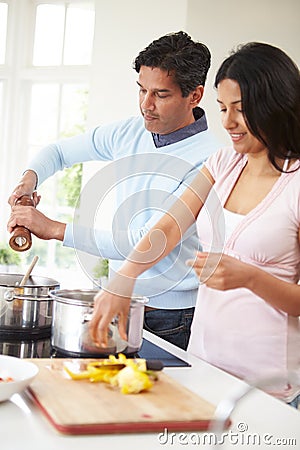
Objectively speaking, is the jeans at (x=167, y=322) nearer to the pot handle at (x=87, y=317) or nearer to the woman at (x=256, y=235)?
the woman at (x=256, y=235)

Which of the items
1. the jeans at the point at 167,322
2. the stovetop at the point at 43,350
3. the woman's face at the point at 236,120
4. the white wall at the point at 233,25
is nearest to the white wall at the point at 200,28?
the white wall at the point at 233,25

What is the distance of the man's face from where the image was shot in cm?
210

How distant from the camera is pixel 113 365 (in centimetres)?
140

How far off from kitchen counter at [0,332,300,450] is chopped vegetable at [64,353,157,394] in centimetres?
11

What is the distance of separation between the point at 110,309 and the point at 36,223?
0.54m

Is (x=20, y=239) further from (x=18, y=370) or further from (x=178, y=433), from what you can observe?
(x=178, y=433)

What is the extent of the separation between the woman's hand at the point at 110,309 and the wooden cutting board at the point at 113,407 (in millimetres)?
159

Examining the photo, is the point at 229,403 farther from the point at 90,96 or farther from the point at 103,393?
the point at 90,96

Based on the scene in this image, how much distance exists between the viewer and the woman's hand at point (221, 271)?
1.50m

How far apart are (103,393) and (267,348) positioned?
484 millimetres

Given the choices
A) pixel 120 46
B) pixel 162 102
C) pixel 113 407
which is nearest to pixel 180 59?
pixel 162 102

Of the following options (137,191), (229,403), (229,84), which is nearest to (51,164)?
(137,191)

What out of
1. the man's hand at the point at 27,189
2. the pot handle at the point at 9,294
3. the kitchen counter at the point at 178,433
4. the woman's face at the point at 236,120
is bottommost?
the kitchen counter at the point at 178,433

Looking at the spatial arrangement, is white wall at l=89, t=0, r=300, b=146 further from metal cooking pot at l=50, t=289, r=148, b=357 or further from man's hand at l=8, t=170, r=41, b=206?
metal cooking pot at l=50, t=289, r=148, b=357
